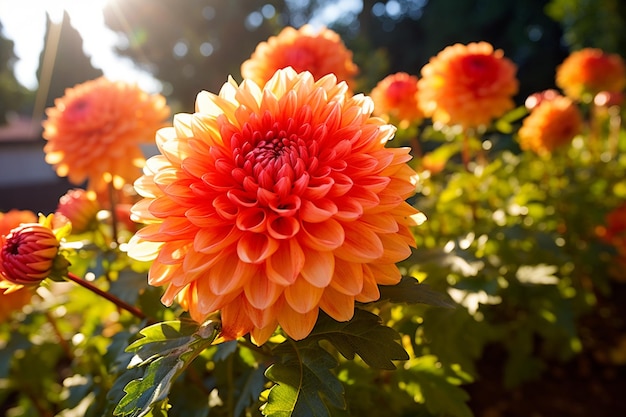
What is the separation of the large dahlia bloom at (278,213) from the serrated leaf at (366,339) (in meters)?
0.09

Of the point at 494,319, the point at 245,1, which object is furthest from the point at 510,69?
the point at 245,1

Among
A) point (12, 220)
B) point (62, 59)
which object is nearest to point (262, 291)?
point (12, 220)

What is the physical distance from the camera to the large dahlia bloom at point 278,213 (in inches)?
29.7

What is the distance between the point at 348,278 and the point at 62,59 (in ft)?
29.4

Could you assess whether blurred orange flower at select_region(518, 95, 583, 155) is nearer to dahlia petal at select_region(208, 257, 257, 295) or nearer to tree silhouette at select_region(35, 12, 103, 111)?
dahlia petal at select_region(208, 257, 257, 295)

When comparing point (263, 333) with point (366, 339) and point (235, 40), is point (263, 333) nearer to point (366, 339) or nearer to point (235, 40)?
point (366, 339)

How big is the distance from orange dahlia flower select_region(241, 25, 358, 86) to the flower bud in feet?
3.28

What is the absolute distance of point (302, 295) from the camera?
2.49 ft

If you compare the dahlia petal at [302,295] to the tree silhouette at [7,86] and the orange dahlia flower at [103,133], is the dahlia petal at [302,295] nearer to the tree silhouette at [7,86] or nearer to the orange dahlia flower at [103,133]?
the orange dahlia flower at [103,133]

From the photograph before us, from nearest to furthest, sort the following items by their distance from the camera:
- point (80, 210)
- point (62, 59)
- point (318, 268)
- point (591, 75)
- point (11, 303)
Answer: point (318, 268) < point (80, 210) < point (11, 303) < point (591, 75) < point (62, 59)

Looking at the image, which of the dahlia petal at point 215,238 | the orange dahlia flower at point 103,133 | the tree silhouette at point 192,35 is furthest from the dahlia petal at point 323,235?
the tree silhouette at point 192,35

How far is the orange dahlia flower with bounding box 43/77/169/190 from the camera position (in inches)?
64.1

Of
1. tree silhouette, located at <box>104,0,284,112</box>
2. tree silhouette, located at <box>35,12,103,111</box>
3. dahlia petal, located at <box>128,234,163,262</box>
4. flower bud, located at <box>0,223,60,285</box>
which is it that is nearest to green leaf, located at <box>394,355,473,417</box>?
dahlia petal, located at <box>128,234,163,262</box>

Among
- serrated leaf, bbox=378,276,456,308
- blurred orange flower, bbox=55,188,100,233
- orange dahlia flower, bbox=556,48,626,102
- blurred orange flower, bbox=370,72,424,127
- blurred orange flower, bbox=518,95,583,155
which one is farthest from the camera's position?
orange dahlia flower, bbox=556,48,626,102
